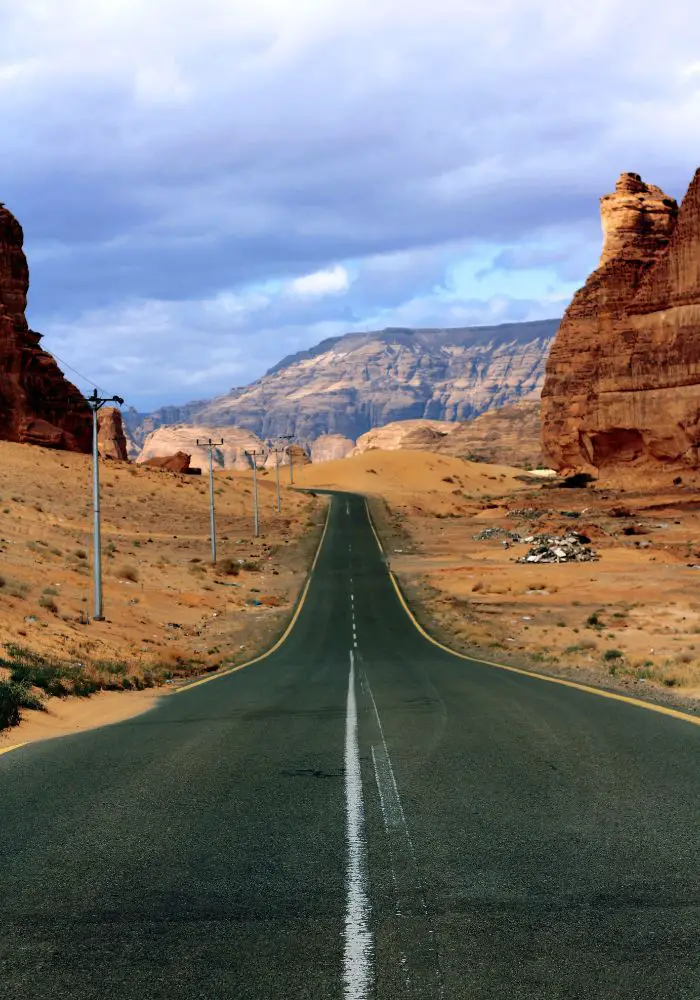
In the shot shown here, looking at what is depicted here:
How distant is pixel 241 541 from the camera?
8656 cm

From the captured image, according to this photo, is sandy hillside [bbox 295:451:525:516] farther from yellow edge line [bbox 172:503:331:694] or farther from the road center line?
the road center line

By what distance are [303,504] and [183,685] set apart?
319ft

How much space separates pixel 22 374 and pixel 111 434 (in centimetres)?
6908

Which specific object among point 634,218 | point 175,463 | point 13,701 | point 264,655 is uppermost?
point 634,218

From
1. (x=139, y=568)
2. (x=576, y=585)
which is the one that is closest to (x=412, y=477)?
(x=139, y=568)

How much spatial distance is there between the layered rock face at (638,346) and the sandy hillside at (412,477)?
103ft

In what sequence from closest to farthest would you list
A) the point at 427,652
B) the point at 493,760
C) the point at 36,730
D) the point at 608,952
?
the point at 608,952, the point at 493,760, the point at 36,730, the point at 427,652

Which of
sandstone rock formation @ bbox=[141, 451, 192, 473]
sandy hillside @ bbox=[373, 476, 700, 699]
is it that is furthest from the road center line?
sandstone rock formation @ bbox=[141, 451, 192, 473]

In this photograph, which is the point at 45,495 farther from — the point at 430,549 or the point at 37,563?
the point at 37,563

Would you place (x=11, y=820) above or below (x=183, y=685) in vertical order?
above

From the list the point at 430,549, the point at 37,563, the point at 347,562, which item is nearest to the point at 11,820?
the point at 37,563

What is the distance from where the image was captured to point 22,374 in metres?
102

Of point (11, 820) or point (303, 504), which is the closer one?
point (11, 820)

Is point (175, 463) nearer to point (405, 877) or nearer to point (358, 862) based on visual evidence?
point (358, 862)
